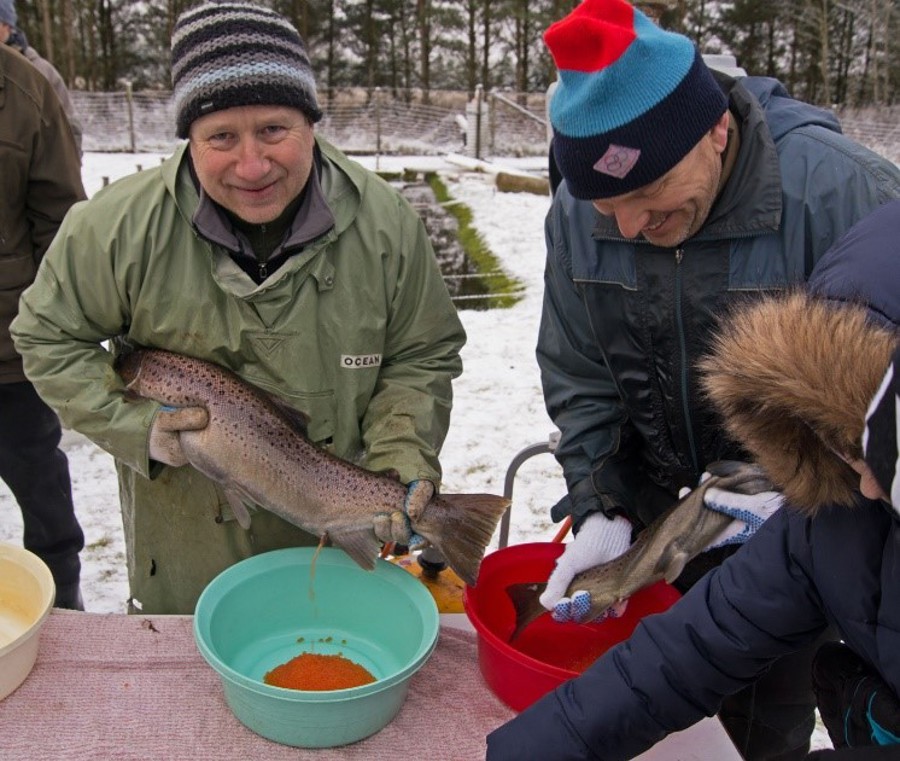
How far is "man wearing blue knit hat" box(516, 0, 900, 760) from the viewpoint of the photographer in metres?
1.80

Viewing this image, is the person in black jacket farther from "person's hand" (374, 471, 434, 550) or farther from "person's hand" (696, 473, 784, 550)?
"person's hand" (374, 471, 434, 550)

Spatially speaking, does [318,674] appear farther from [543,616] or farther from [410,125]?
[410,125]

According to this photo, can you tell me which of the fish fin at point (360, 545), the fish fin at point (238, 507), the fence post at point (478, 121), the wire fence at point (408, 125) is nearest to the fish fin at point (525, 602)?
the fish fin at point (360, 545)

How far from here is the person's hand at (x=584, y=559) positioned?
81.0 inches

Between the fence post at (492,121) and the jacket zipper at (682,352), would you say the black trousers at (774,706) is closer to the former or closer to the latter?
the jacket zipper at (682,352)

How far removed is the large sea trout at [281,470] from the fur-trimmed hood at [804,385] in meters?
0.76

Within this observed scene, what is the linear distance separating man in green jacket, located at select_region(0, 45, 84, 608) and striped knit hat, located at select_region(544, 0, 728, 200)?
6.78 ft

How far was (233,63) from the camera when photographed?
6.29 ft

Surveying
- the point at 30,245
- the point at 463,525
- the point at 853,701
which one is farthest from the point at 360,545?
the point at 30,245

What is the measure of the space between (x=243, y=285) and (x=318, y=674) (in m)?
0.91

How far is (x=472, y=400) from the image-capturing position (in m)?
5.97

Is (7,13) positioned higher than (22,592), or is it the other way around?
(7,13)

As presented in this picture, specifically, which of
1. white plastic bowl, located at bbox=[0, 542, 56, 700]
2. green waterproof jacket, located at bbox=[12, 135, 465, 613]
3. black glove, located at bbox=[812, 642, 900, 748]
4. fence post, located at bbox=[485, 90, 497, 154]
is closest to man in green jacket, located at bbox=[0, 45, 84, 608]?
green waterproof jacket, located at bbox=[12, 135, 465, 613]

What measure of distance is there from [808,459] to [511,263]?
28.2 ft
